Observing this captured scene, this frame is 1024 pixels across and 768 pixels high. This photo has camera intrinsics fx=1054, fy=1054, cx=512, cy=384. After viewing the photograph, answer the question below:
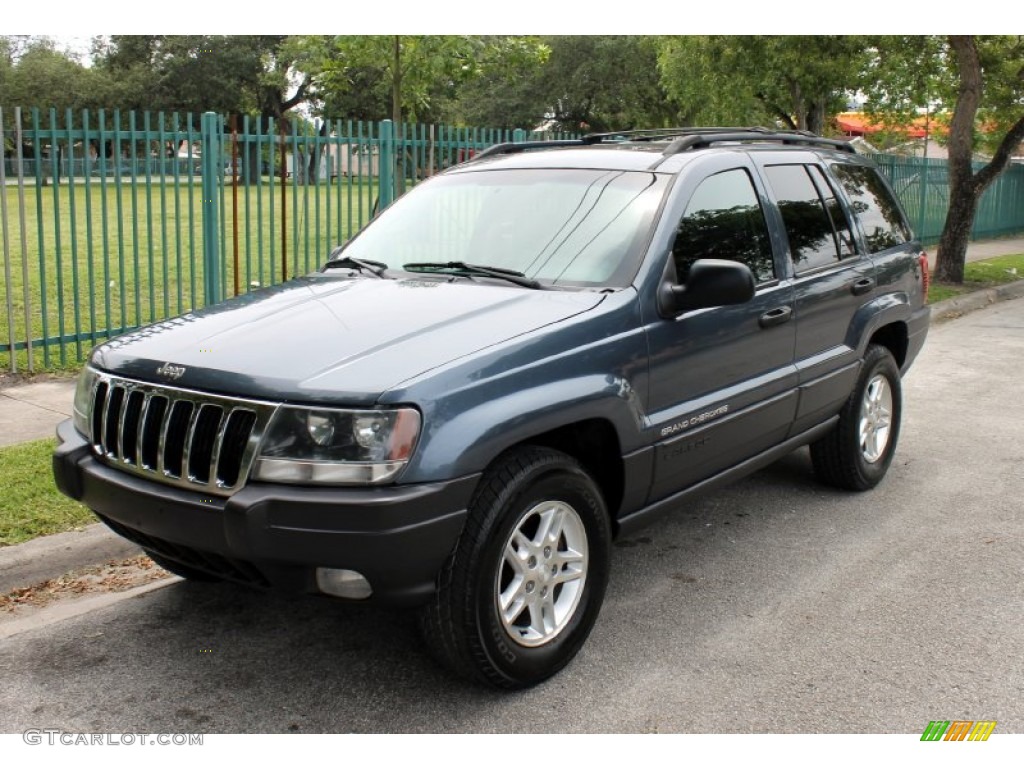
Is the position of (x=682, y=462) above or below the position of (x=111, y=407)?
below

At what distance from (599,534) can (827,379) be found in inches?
78.0

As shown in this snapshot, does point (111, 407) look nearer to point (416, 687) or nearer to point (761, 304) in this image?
point (416, 687)

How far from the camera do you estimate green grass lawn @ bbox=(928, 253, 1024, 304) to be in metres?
14.7

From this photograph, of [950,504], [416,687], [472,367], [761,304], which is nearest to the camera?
[472,367]

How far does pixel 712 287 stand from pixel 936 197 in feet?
63.3

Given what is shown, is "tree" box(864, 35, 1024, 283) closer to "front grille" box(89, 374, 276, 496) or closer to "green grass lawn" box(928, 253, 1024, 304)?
"green grass lawn" box(928, 253, 1024, 304)

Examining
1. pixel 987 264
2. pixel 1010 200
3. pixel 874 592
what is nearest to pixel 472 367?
pixel 874 592

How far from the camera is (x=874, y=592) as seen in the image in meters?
4.53

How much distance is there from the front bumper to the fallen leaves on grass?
137cm

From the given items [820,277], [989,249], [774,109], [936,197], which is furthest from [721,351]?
[774,109]

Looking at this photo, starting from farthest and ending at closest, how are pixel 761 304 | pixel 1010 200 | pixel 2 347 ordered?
pixel 1010 200 < pixel 2 347 < pixel 761 304

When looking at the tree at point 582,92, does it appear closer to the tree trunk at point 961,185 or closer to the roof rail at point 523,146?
the tree trunk at point 961,185

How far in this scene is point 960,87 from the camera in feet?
50.2

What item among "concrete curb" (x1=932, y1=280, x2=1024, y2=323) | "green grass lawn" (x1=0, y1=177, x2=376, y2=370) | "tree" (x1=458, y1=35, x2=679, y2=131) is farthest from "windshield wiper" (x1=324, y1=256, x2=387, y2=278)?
Result: "tree" (x1=458, y1=35, x2=679, y2=131)
